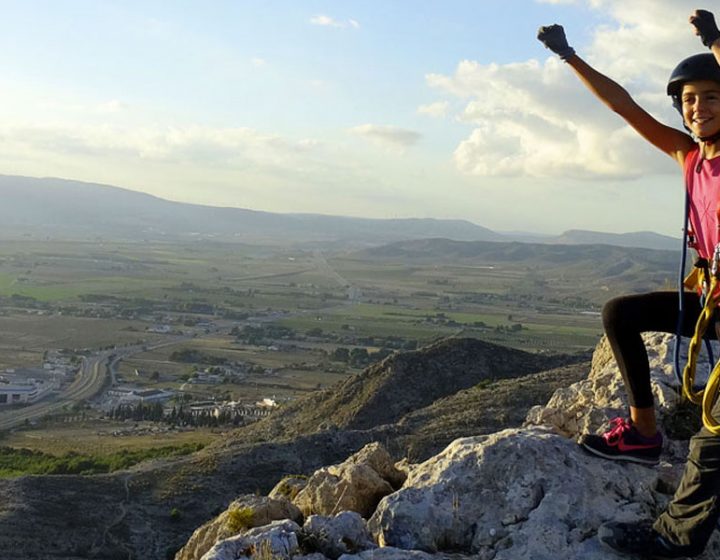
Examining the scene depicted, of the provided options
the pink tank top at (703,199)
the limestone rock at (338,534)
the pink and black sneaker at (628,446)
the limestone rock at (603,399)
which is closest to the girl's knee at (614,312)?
the pink tank top at (703,199)

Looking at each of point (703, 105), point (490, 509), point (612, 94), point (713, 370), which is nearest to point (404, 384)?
point (490, 509)

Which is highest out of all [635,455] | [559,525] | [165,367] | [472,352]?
[635,455]

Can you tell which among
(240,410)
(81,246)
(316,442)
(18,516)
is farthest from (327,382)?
(81,246)

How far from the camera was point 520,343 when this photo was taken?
70.8m

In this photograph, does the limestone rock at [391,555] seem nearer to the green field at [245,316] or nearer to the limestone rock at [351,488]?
the limestone rock at [351,488]

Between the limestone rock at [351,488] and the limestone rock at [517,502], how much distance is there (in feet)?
2.02

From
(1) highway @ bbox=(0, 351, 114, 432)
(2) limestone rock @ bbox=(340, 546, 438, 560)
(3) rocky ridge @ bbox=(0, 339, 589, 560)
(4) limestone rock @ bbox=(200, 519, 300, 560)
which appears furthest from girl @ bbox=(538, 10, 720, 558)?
(1) highway @ bbox=(0, 351, 114, 432)

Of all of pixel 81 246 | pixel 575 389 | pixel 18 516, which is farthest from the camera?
pixel 81 246

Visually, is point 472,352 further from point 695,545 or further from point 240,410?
point 695,545

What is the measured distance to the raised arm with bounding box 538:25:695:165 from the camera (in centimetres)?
521

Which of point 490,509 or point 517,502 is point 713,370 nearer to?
point 517,502

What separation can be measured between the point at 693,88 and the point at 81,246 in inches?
7317

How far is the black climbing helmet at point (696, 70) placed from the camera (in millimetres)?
4570

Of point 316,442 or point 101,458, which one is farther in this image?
point 101,458
